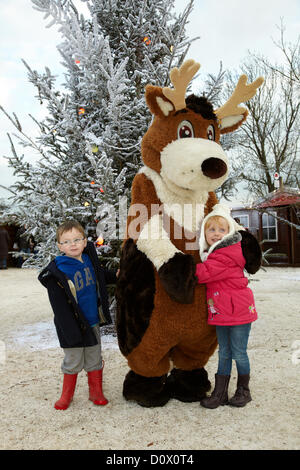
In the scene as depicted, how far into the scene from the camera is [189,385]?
236 cm

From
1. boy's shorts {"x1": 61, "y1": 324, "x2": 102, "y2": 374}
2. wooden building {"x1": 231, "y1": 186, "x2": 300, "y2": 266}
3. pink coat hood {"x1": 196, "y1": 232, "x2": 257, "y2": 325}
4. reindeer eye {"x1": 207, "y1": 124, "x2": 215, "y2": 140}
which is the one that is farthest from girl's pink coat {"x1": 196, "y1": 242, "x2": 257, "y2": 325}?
wooden building {"x1": 231, "y1": 186, "x2": 300, "y2": 266}

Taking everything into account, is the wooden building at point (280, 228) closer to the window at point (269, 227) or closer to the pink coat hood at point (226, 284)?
the window at point (269, 227)

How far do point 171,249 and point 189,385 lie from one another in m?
0.99

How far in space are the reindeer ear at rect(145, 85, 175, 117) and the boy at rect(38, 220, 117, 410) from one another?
3.15 ft

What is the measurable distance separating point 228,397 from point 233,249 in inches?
41.1

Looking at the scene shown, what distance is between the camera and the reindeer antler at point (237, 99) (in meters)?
2.36

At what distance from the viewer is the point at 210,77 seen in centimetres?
408

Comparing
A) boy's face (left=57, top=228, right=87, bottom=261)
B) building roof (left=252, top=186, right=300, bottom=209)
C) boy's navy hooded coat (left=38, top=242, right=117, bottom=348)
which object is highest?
building roof (left=252, top=186, right=300, bottom=209)

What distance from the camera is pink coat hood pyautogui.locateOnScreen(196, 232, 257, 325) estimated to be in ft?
6.90

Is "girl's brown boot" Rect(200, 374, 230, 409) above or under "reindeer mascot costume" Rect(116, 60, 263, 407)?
under

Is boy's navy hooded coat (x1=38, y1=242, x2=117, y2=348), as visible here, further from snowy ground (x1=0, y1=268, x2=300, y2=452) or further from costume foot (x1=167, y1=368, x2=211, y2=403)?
costume foot (x1=167, y1=368, x2=211, y2=403)
